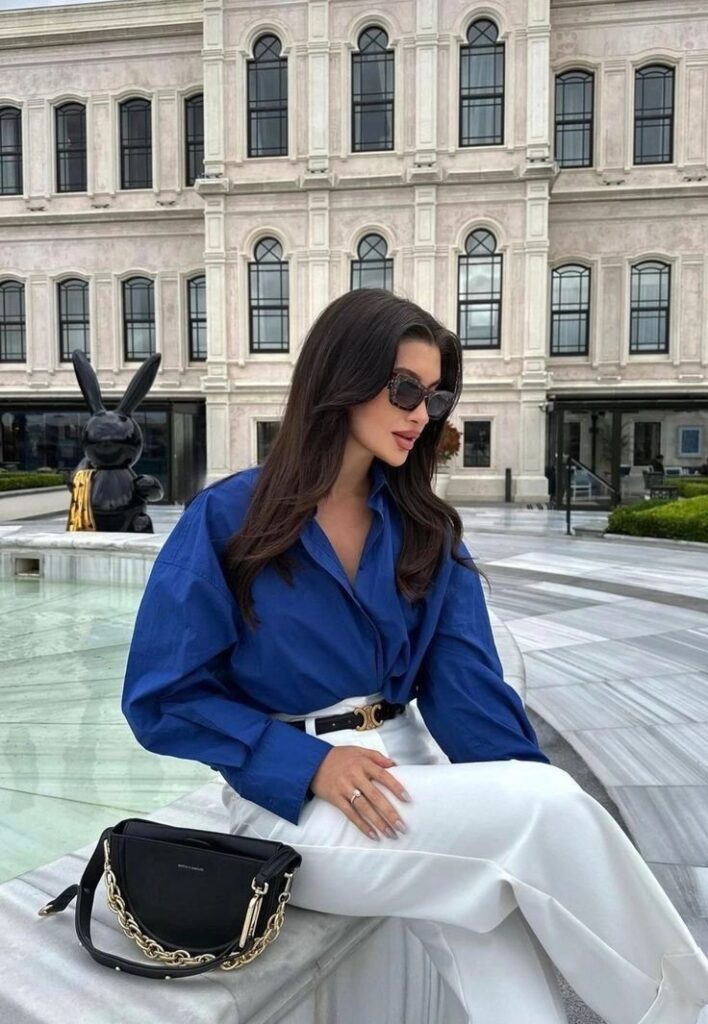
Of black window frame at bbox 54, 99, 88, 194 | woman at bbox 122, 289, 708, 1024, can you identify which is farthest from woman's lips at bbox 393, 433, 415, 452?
black window frame at bbox 54, 99, 88, 194

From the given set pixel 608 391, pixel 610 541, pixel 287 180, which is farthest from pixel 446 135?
pixel 610 541

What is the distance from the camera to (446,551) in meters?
2.01

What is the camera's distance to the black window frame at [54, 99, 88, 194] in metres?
26.3

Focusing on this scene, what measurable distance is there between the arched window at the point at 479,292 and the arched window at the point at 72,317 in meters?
12.4

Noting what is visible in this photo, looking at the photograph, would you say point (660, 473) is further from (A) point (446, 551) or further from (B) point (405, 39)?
(A) point (446, 551)

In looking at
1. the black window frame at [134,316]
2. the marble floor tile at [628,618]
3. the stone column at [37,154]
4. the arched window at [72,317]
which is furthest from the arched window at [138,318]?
the marble floor tile at [628,618]

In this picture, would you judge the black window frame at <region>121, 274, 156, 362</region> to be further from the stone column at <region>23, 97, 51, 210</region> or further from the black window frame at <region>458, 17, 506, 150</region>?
the black window frame at <region>458, 17, 506, 150</region>

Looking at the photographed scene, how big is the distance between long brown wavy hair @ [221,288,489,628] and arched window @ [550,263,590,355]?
23770 millimetres

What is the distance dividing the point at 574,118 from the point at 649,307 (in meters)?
5.98

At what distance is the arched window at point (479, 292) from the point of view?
22.9 m

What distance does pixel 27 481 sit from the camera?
19.4 m

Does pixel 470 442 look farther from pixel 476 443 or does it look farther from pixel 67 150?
pixel 67 150

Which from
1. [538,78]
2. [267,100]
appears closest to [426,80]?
[538,78]

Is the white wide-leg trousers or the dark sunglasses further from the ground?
the dark sunglasses
